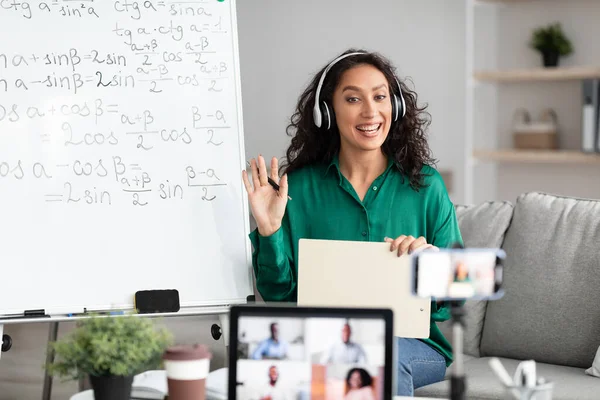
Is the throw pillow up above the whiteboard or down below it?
below

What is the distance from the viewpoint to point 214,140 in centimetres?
239

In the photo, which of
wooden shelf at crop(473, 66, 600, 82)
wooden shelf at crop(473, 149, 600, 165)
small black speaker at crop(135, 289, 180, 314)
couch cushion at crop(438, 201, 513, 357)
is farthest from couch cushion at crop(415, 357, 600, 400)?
wooden shelf at crop(473, 66, 600, 82)

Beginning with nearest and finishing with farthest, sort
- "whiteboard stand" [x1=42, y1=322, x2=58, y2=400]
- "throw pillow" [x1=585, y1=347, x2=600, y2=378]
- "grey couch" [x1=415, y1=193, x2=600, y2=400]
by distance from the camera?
"throw pillow" [x1=585, y1=347, x2=600, y2=378] → "grey couch" [x1=415, y1=193, x2=600, y2=400] → "whiteboard stand" [x1=42, y1=322, x2=58, y2=400]

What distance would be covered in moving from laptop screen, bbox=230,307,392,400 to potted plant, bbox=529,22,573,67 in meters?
2.75

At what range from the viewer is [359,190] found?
228 centimetres

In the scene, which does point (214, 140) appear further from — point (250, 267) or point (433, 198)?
point (433, 198)

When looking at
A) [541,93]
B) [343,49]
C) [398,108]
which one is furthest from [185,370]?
[343,49]

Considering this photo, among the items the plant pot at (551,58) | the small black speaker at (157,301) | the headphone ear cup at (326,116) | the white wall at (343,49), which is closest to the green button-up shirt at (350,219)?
the headphone ear cup at (326,116)

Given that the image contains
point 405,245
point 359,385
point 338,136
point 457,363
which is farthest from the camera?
point 338,136

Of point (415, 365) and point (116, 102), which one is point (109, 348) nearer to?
point (415, 365)

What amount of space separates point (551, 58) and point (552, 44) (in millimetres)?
61

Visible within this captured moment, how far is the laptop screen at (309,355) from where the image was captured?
135 cm

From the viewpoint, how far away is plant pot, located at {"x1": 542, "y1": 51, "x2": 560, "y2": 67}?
12.4ft

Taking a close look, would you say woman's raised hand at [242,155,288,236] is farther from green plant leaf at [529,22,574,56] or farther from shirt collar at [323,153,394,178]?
green plant leaf at [529,22,574,56]
